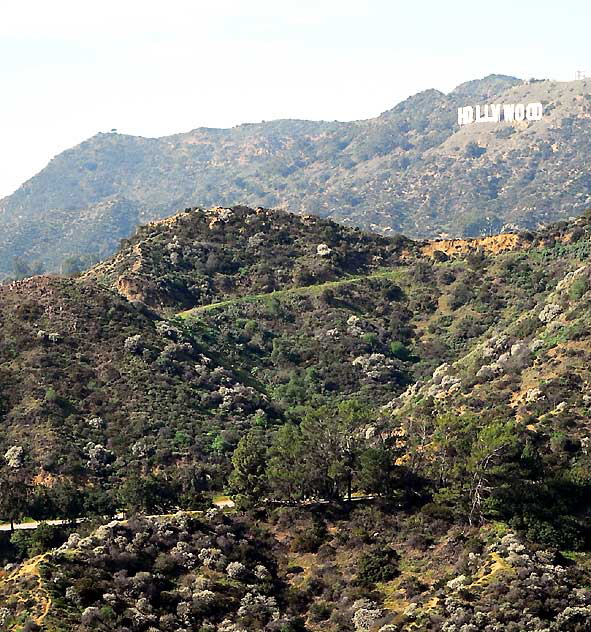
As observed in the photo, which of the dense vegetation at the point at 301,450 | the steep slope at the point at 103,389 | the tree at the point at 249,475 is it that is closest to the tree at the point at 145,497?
the dense vegetation at the point at 301,450

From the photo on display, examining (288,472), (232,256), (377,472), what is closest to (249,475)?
(288,472)

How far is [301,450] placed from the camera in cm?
5228

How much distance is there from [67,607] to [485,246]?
329 feet

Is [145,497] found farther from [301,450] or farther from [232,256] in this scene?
[232,256]

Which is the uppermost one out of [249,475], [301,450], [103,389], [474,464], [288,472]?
[103,389]

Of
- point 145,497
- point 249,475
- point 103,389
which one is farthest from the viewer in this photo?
point 103,389

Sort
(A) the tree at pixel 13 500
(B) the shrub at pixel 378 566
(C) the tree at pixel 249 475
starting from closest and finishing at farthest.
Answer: (B) the shrub at pixel 378 566
(A) the tree at pixel 13 500
(C) the tree at pixel 249 475

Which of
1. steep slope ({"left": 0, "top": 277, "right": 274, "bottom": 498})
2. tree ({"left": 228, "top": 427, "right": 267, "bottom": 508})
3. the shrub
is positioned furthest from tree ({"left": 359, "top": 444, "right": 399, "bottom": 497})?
steep slope ({"left": 0, "top": 277, "right": 274, "bottom": 498})

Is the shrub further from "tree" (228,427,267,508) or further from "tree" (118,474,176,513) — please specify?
"tree" (118,474,176,513)

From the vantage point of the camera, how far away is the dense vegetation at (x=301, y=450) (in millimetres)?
41906

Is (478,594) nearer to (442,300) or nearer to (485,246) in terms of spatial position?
(442,300)

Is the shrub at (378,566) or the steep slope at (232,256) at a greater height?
the steep slope at (232,256)

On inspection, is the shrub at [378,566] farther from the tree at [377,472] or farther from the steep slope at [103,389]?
the steep slope at [103,389]

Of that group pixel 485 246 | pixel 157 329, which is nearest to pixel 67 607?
pixel 157 329
